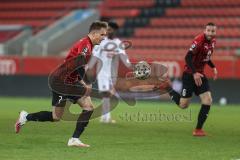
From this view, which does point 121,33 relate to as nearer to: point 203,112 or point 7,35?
point 7,35

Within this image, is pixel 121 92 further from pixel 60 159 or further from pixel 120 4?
pixel 60 159

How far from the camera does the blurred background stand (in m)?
25.9

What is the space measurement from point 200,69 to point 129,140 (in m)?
2.46

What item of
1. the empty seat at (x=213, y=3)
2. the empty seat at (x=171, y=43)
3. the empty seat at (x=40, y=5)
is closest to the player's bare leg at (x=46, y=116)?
the empty seat at (x=171, y=43)

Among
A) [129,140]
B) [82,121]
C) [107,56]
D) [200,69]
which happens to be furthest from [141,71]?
[82,121]

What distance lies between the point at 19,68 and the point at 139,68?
48.7 feet

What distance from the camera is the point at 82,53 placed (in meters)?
10.1

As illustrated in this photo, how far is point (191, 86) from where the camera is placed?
42.8 ft

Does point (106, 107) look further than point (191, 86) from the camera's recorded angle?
Yes

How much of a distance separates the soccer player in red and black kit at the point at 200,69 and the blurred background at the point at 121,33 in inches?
441

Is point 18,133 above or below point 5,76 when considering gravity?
above

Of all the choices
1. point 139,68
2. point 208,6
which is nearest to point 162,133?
point 139,68

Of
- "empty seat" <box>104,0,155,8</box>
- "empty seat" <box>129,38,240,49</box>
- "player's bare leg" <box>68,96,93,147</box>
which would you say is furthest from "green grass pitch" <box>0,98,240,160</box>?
"empty seat" <box>104,0,155,8</box>

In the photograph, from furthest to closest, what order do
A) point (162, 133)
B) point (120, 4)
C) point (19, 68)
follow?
point (120, 4)
point (19, 68)
point (162, 133)
